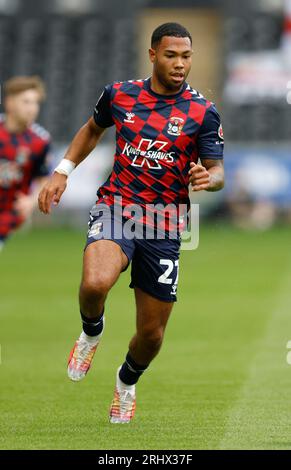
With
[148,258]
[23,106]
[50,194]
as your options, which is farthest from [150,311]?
[23,106]

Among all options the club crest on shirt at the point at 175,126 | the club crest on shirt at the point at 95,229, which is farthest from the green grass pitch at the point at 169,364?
the club crest on shirt at the point at 175,126

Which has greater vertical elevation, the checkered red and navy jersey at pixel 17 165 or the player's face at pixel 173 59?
the player's face at pixel 173 59

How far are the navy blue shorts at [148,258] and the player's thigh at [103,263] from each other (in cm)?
11

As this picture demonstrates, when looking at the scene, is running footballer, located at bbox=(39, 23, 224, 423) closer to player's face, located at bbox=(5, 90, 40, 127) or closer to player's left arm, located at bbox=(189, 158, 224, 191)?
player's left arm, located at bbox=(189, 158, 224, 191)

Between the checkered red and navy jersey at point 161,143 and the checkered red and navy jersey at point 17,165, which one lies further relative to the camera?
the checkered red and navy jersey at point 17,165

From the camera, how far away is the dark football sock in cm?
816

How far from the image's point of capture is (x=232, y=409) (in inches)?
331

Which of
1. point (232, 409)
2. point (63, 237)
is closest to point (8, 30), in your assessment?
point (63, 237)

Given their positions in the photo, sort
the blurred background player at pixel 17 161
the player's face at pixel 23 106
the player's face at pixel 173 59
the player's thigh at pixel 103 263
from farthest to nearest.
A: the blurred background player at pixel 17 161 < the player's face at pixel 23 106 < the player's face at pixel 173 59 < the player's thigh at pixel 103 263

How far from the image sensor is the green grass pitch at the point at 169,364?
7.50 metres

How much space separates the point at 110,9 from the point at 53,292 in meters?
18.3

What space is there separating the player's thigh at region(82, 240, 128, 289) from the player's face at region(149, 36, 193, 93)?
1137 millimetres

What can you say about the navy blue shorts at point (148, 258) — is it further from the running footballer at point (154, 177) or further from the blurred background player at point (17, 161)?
the blurred background player at point (17, 161)

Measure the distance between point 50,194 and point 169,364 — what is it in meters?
3.44
